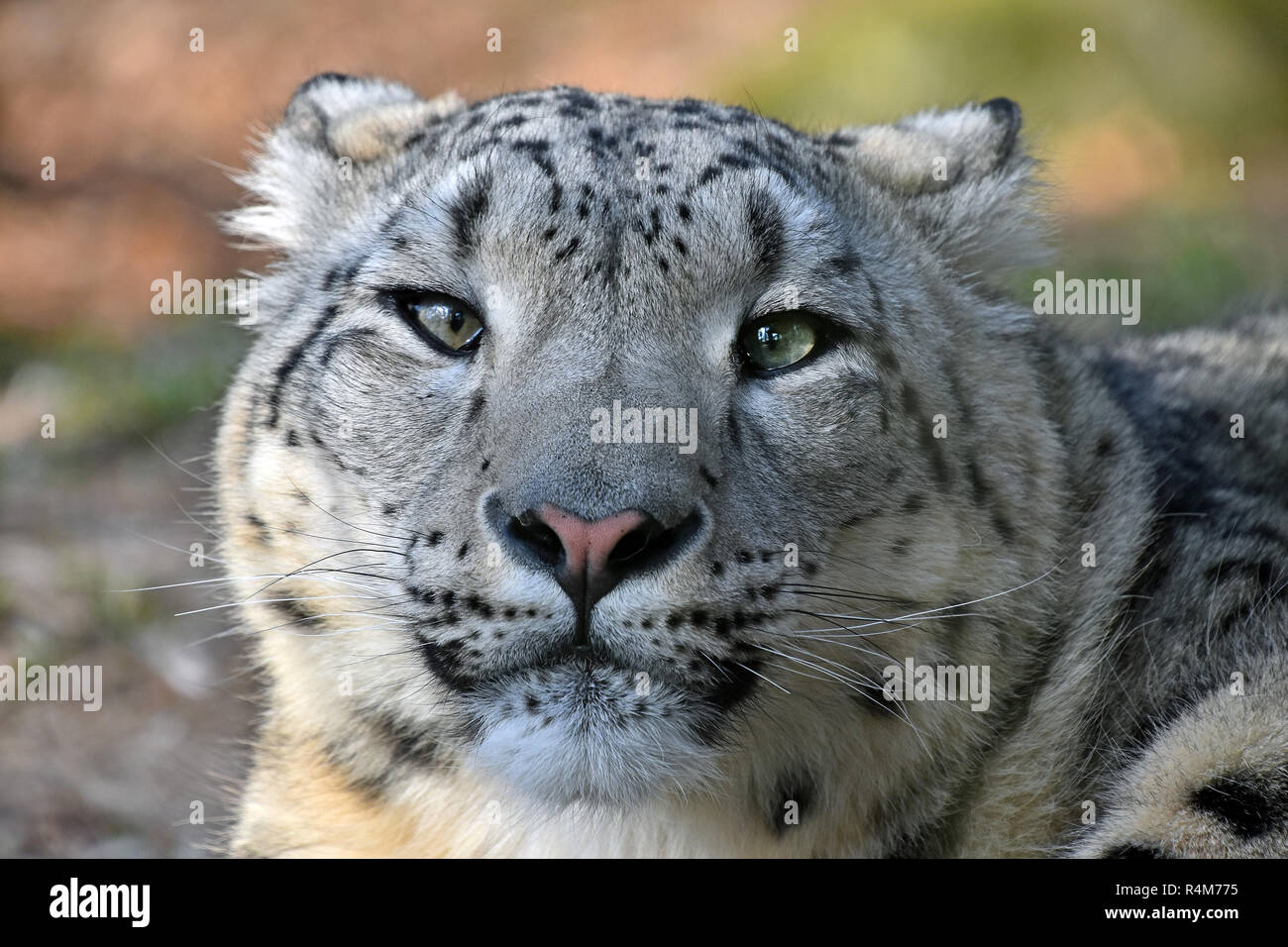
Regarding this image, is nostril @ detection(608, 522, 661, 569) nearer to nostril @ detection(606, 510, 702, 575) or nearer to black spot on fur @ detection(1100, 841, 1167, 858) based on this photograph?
nostril @ detection(606, 510, 702, 575)

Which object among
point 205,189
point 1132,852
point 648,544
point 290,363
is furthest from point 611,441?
point 205,189

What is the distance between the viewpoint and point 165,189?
16.3m

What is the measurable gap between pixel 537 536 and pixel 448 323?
1042 millimetres

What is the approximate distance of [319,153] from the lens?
5039 mm

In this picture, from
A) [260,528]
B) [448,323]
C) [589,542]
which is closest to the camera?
[589,542]

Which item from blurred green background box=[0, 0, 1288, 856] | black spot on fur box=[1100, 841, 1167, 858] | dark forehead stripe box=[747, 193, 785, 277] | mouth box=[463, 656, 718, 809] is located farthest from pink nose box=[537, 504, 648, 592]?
blurred green background box=[0, 0, 1288, 856]

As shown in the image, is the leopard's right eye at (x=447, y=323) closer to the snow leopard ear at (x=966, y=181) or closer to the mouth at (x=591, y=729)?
the mouth at (x=591, y=729)

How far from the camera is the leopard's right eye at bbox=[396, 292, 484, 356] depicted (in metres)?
4.22

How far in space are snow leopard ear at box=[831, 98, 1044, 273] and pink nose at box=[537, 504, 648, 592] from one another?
2.06m

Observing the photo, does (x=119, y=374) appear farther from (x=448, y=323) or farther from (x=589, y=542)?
(x=589, y=542)

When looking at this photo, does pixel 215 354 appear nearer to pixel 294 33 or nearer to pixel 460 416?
pixel 460 416

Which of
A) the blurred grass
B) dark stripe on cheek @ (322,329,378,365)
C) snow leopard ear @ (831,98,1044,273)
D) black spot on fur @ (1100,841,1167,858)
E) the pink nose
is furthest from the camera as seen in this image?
the blurred grass
